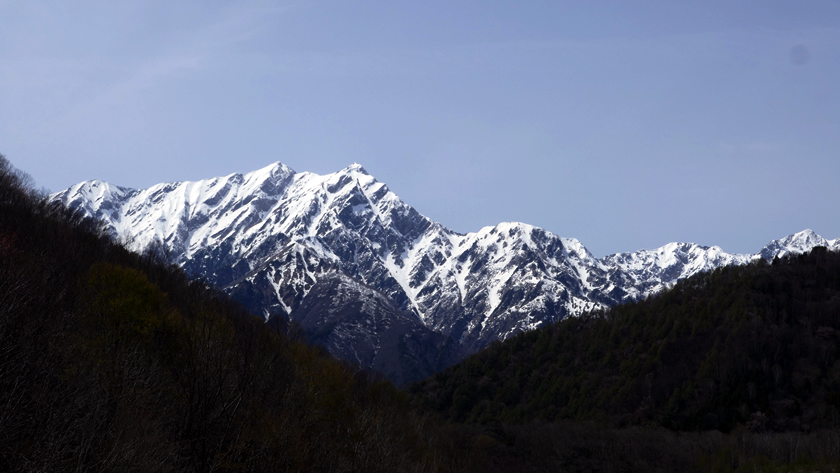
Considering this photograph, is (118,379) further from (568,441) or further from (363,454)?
(568,441)

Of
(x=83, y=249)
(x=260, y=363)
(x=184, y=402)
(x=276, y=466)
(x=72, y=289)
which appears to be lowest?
(x=276, y=466)

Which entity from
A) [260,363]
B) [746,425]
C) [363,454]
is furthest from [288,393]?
[746,425]

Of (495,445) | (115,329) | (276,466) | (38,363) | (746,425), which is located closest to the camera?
(38,363)

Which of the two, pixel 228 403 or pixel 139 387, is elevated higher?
pixel 139 387

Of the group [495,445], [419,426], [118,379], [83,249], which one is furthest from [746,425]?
[118,379]

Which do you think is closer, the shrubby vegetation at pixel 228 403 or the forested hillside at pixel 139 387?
the forested hillside at pixel 139 387

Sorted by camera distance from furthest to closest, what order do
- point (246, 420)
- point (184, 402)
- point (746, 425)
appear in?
point (746, 425)
point (246, 420)
point (184, 402)

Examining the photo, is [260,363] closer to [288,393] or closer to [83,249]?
[288,393]

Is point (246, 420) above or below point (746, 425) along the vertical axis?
below

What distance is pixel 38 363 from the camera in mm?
28297

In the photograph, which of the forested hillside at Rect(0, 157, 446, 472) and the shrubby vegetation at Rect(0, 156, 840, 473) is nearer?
the forested hillside at Rect(0, 157, 446, 472)

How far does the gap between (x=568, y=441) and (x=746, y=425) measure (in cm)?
5039

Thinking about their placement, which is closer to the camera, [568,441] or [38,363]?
[38,363]

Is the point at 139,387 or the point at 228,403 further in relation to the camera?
the point at 139,387
